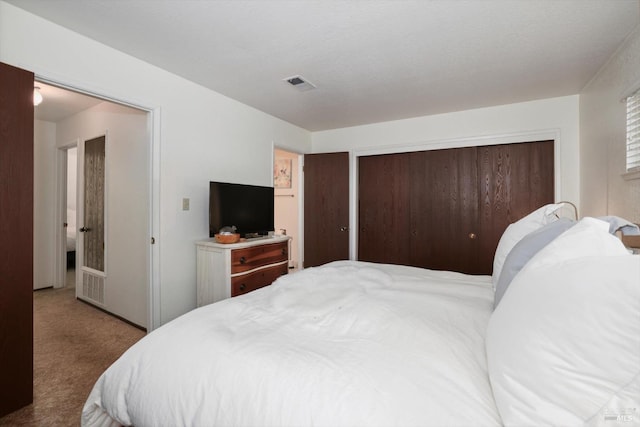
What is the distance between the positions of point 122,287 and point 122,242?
48cm

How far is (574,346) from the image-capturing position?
65 cm

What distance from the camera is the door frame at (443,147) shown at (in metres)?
3.25

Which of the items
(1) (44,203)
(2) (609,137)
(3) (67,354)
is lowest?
(3) (67,354)

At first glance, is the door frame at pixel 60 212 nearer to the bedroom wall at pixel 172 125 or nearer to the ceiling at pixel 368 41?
the bedroom wall at pixel 172 125

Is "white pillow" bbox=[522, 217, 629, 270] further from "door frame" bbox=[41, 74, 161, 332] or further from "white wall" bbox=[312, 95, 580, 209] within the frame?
"white wall" bbox=[312, 95, 580, 209]

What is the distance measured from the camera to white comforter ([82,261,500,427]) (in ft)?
2.58

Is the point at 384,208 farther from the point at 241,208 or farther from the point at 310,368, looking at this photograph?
the point at 310,368

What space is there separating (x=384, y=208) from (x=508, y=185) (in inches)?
58.8

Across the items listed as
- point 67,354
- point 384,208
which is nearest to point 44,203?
point 67,354

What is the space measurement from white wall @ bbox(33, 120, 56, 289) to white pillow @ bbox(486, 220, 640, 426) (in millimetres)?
5646

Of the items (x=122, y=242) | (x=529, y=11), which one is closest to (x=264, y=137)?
(x=122, y=242)

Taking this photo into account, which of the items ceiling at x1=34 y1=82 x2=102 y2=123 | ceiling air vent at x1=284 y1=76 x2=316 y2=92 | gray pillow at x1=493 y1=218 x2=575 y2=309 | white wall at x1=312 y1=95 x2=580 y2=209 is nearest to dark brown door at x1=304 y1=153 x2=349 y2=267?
white wall at x1=312 y1=95 x2=580 y2=209

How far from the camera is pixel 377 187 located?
4273 millimetres

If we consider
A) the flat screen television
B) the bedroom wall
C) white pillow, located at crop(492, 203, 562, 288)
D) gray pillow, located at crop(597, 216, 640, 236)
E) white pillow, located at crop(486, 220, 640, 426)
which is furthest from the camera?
the flat screen television
